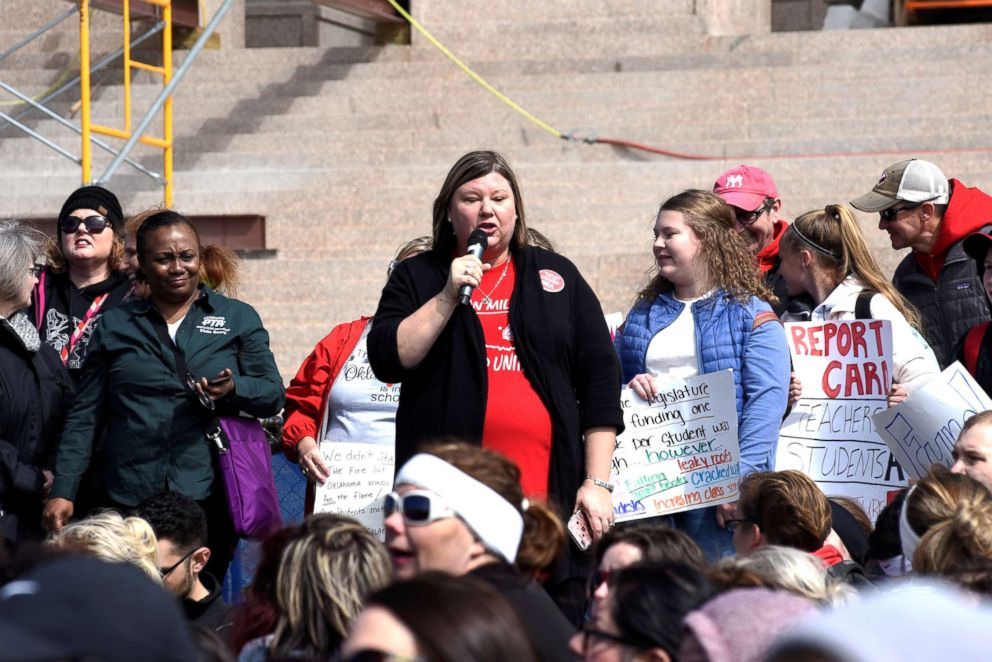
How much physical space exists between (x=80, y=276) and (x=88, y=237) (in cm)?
18

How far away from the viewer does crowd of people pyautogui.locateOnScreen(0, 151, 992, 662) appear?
2197 mm

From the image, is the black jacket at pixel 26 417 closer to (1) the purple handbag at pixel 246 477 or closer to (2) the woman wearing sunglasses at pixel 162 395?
(2) the woman wearing sunglasses at pixel 162 395

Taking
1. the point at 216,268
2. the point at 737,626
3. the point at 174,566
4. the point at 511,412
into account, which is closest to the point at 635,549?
the point at 511,412

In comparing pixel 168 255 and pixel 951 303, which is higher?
pixel 168 255

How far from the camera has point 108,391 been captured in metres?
5.69

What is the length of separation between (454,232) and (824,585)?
1.53 meters

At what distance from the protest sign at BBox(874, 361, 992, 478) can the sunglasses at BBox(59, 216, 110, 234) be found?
3073mm

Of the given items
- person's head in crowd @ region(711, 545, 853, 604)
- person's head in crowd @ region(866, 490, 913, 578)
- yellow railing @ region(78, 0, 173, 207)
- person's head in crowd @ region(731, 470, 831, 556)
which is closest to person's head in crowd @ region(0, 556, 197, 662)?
person's head in crowd @ region(711, 545, 853, 604)

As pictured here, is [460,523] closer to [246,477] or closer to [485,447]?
[485,447]

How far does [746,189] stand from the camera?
6.40 m

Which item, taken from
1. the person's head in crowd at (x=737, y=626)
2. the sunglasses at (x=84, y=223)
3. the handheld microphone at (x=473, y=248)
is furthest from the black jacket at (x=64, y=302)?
the person's head in crowd at (x=737, y=626)

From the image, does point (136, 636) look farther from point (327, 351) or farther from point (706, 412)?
point (327, 351)

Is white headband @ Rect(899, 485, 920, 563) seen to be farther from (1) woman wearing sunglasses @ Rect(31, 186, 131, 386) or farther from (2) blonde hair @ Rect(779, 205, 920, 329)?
(1) woman wearing sunglasses @ Rect(31, 186, 131, 386)

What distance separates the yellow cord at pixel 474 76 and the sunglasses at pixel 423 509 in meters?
8.57
